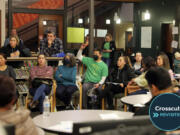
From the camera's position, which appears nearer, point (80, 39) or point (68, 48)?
point (80, 39)

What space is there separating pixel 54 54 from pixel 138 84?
2.32 m

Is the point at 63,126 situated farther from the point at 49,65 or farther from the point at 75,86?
the point at 49,65

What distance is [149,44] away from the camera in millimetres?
12312

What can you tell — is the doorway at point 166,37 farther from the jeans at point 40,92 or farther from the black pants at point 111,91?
the jeans at point 40,92

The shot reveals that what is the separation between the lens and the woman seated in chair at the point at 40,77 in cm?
642

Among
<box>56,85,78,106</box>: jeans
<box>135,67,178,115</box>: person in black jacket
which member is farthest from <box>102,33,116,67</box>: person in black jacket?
<box>135,67,178,115</box>: person in black jacket

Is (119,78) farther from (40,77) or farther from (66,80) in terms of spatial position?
(40,77)

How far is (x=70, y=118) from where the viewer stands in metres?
3.38

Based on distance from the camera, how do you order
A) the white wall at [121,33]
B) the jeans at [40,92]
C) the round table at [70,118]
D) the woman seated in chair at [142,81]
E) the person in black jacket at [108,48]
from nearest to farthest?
the round table at [70,118]
the woman seated in chair at [142,81]
the jeans at [40,92]
the person in black jacket at [108,48]
the white wall at [121,33]

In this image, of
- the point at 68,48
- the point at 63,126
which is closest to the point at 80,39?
the point at 68,48

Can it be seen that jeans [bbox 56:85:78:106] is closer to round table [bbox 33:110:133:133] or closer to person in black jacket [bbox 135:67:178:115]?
round table [bbox 33:110:133:133]

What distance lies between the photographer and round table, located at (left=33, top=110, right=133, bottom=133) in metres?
3.10

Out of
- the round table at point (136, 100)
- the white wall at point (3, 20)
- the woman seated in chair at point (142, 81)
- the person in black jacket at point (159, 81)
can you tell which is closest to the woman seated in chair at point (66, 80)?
the woman seated in chair at point (142, 81)

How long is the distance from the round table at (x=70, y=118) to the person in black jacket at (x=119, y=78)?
295 cm
